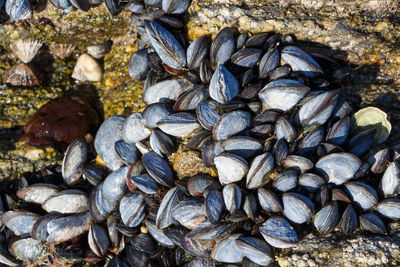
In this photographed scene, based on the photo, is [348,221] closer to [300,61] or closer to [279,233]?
[279,233]

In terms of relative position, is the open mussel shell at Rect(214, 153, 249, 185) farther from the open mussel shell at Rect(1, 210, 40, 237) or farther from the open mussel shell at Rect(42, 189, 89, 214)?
the open mussel shell at Rect(1, 210, 40, 237)

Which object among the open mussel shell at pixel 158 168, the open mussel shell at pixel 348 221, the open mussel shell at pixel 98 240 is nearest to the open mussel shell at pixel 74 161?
the open mussel shell at pixel 98 240

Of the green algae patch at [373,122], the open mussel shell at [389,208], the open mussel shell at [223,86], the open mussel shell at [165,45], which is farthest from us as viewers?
the open mussel shell at [165,45]

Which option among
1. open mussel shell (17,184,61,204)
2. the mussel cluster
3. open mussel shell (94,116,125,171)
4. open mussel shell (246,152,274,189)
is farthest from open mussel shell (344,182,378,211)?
open mussel shell (17,184,61,204)

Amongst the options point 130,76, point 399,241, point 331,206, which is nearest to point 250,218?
point 331,206

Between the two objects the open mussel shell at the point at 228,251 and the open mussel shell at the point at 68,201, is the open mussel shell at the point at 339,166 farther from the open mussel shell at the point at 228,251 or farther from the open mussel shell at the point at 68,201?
the open mussel shell at the point at 68,201

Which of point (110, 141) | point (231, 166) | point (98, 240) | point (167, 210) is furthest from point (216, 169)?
point (98, 240)
